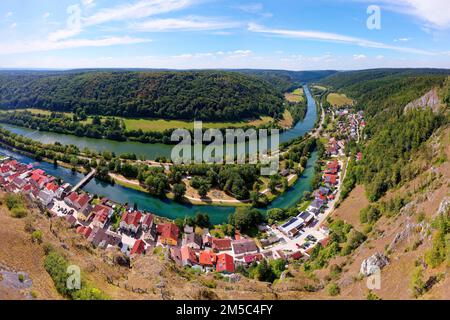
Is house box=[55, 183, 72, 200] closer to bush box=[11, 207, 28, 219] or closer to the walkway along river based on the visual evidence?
the walkway along river

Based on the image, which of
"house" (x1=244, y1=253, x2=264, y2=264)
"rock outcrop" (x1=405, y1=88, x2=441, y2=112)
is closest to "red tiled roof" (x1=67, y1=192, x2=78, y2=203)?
"house" (x1=244, y1=253, x2=264, y2=264)

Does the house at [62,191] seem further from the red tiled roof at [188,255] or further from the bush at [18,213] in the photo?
the red tiled roof at [188,255]

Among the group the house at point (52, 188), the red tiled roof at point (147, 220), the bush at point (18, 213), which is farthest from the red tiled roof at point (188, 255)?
the house at point (52, 188)

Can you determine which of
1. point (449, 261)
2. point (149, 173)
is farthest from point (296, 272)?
point (149, 173)

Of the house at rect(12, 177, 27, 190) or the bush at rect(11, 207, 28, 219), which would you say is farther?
the house at rect(12, 177, 27, 190)

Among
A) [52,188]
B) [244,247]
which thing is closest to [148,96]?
[52,188]
